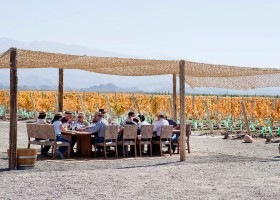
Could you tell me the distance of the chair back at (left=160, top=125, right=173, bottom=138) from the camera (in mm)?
13883

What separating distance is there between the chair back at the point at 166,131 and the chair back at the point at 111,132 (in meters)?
1.21

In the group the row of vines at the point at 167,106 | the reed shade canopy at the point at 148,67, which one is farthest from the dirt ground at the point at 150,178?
the row of vines at the point at 167,106

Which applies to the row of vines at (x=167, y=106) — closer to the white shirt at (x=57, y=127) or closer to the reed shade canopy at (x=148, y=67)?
the reed shade canopy at (x=148, y=67)

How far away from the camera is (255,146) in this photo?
17.4 meters

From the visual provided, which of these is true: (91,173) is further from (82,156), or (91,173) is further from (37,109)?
(37,109)

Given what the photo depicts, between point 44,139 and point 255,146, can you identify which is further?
point 255,146

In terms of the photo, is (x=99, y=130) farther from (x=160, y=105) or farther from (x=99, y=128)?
(x=160, y=105)

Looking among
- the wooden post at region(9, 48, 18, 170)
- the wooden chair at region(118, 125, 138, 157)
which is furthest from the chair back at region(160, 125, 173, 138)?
the wooden post at region(9, 48, 18, 170)

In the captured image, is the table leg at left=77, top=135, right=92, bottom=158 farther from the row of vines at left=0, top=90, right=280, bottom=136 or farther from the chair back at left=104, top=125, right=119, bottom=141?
the row of vines at left=0, top=90, right=280, bottom=136

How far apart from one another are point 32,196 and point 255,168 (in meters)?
5.08

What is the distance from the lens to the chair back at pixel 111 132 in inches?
515

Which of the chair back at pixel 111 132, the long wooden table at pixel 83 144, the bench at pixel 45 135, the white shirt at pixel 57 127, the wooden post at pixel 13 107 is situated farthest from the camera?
the long wooden table at pixel 83 144

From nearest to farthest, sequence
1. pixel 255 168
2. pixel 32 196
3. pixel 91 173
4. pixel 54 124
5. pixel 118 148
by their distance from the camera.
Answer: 1. pixel 32 196
2. pixel 91 173
3. pixel 255 168
4. pixel 54 124
5. pixel 118 148

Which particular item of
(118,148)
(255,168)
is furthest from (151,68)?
(255,168)
